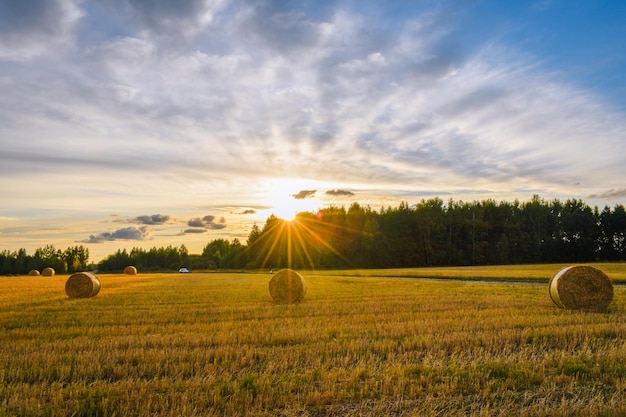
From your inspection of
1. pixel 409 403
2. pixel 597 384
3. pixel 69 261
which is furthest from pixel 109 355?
pixel 69 261

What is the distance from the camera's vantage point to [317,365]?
6863 millimetres

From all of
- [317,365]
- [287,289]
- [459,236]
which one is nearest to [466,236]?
[459,236]

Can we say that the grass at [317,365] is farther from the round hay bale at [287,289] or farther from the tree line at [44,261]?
the tree line at [44,261]

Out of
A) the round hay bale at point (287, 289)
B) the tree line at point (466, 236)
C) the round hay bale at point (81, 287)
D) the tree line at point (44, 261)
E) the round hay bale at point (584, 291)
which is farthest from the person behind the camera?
the tree line at point (44, 261)

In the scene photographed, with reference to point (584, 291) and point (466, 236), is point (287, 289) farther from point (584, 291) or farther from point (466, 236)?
point (466, 236)

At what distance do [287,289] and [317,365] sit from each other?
1016cm

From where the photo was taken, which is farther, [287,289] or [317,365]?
[287,289]

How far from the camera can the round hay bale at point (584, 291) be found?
44.1 feet

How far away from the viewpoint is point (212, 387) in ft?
19.1

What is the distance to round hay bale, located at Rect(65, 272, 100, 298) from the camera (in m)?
19.5

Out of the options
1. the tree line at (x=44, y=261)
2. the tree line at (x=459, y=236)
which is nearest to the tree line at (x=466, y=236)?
the tree line at (x=459, y=236)

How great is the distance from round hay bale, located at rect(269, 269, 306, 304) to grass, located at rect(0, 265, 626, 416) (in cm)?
499

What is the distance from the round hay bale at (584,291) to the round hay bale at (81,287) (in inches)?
722

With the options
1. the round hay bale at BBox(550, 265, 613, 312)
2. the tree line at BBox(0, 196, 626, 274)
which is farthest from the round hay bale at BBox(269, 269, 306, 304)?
the tree line at BBox(0, 196, 626, 274)
